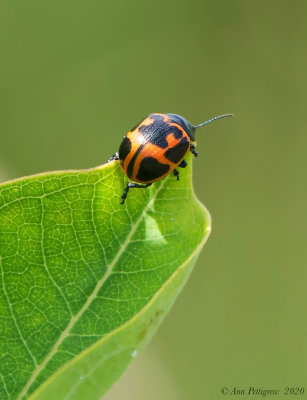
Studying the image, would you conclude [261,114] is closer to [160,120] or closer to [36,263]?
[160,120]

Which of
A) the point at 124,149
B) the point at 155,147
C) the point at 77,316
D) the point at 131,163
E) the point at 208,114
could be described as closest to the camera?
the point at 77,316

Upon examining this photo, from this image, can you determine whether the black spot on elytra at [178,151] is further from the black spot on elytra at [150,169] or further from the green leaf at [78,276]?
the green leaf at [78,276]

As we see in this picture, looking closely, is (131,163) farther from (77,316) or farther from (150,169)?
(77,316)

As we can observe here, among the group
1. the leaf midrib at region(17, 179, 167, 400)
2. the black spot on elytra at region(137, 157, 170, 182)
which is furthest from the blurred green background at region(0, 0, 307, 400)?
the leaf midrib at region(17, 179, 167, 400)

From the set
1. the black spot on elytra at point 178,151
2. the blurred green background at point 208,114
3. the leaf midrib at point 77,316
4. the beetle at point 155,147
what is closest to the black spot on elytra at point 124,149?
the beetle at point 155,147

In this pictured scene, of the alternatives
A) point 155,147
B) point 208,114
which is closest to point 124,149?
point 155,147

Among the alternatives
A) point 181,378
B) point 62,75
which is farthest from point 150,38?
point 181,378
